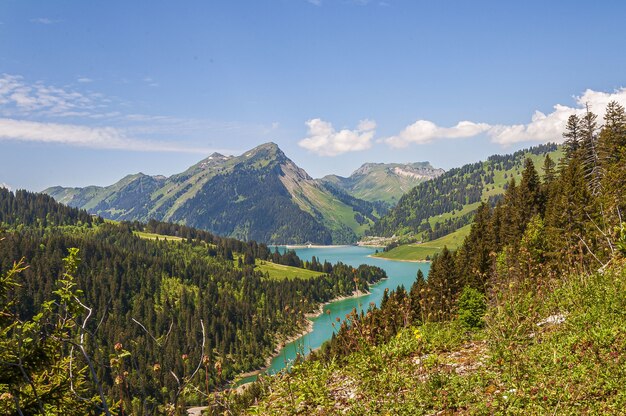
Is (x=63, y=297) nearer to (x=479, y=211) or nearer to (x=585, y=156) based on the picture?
(x=585, y=156)

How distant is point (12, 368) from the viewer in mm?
A: 12383

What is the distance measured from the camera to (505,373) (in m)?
9.77

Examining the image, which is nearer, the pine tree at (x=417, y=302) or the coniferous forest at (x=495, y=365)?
the coniferous forest at (x=495, y=365)

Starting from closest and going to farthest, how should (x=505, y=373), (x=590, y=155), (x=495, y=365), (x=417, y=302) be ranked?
(x=505, y=373)
(x=495, y=365)
(x=417, y=302)
(x=590, y=155)

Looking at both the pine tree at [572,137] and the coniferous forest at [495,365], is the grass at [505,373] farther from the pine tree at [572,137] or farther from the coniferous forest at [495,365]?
the pine tree at [572,137]

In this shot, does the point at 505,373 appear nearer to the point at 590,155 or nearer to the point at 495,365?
the point at 495,365

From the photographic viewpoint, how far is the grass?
840cm

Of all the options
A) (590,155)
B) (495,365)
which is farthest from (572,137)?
(495,365)

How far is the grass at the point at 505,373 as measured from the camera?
331 inches

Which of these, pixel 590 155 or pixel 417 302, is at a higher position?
pixel 590 155

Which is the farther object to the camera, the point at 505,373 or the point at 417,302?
the point at 417,302

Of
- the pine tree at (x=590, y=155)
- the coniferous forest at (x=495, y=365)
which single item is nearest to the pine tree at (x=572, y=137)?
the pine tree at (x=590, y=155)

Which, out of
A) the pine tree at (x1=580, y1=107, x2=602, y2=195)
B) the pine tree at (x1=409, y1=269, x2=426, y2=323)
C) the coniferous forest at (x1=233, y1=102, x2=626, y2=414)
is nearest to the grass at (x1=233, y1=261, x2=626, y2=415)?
the coniferous forest at (x1=233, y1=102, x2=626, y2=414)

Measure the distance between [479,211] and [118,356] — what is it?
82.0m
